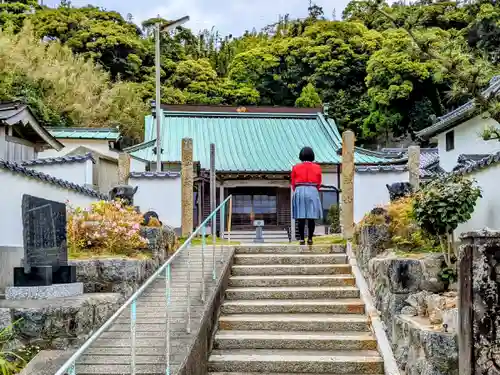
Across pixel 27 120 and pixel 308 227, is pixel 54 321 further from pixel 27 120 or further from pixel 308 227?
pixel 27 120

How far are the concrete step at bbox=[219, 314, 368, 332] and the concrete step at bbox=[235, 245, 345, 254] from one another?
5.90ft

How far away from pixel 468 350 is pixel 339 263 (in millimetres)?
3958

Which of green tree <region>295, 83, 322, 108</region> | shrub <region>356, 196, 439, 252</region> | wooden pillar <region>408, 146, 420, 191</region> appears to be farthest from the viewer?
green tree <region>295, 83, 322, 108</region>

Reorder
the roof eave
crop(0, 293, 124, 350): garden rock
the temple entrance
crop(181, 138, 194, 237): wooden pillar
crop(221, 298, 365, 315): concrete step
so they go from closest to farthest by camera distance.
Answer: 1. crop(0, 293, 124, 350): garden rock
2. crop(221, 298, 365, 315): concrete step
3. crop(181, 138, 194, 237): wooden pillar
4. the roof eave
5. the temple entrance

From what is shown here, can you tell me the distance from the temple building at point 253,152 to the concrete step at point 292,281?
851 cm

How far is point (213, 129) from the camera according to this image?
851 inches

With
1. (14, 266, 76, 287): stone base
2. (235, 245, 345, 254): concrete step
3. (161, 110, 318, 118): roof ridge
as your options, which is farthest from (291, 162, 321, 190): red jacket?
(161, 110, 318, 118): roof ridge

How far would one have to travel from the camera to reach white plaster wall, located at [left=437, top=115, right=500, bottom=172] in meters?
15.9

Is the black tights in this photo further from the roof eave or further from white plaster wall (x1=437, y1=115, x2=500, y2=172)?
white plaster wall (x1=437, y1=115, x2=500, y2=172)

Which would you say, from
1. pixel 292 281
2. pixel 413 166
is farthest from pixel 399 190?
pixel 292 281

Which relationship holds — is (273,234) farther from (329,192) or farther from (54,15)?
(54,15)

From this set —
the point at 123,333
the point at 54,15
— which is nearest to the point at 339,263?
the point at 123,333

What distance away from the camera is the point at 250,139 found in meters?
20.9

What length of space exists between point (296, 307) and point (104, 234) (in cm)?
285
